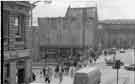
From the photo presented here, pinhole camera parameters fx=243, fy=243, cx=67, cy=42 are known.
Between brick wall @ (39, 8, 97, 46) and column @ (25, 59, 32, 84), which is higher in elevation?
brick wall @ (39, 8, 97, 46)

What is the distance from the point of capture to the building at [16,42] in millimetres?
17966

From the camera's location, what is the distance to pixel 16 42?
1980 cm

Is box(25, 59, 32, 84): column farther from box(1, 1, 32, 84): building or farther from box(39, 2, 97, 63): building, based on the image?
box(39, 2, 97, 63): building

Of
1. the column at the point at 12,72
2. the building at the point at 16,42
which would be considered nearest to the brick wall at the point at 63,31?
the building at the point at 16,42

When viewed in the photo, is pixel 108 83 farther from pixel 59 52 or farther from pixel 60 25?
pixel 60 25

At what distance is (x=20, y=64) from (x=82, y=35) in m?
41.4

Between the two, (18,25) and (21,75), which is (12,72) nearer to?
(21,75)

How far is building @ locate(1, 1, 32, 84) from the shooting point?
1797 centimetres

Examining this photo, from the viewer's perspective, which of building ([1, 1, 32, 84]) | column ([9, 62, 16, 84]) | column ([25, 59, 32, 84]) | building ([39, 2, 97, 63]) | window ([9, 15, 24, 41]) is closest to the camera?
building ([1, 1, 32, 84])

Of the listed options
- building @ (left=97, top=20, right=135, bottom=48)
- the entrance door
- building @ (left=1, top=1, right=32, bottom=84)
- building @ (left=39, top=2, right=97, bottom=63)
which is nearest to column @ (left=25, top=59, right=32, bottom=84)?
building @ (left=1, top=1, right=32, bottom=84)

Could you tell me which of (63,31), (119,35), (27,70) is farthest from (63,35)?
(119,35)

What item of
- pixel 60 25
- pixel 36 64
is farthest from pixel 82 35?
pixel 36 64

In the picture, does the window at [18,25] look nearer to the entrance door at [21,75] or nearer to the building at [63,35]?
the entrance door at [21,75]

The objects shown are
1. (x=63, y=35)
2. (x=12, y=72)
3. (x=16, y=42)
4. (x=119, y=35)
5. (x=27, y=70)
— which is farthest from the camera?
(x=119, y=35)
